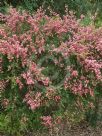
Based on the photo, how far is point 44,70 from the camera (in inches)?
192

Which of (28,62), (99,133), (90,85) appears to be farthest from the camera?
(99,133)

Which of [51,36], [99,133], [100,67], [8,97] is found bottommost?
[99,133]

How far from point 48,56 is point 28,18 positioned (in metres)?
0.62

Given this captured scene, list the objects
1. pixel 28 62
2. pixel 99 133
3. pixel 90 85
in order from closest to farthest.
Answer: pixel 28 62
pixel 90 85
pixel 99 133

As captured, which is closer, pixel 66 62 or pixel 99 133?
pixel 66 62

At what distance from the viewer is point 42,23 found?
5.34m

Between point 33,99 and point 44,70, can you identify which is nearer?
point 33,99

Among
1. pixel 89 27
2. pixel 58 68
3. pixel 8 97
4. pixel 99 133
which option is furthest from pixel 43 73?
pixel 99 133

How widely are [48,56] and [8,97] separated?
70 cm

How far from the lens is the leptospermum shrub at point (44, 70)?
15.7 ft

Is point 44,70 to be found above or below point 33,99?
above

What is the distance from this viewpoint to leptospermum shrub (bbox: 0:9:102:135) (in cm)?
479

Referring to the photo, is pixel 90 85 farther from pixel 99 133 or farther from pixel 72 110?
pixel 99 133

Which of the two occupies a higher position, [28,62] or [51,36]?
[51,36]
